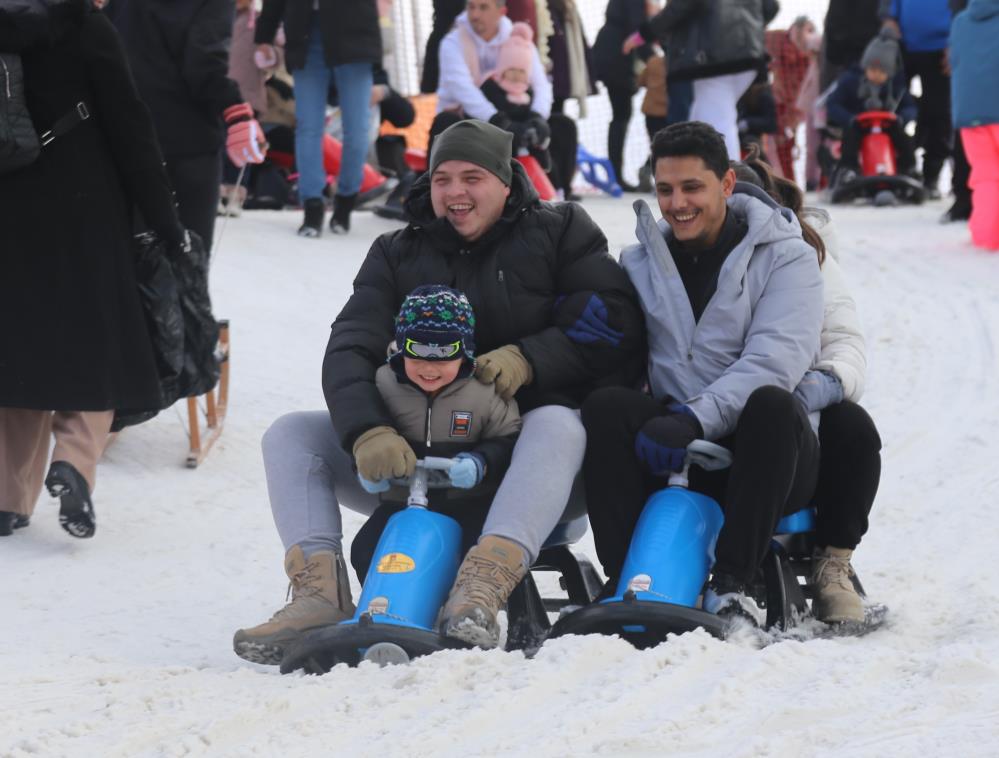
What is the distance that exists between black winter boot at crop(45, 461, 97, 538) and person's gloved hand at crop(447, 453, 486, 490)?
158 centimetres

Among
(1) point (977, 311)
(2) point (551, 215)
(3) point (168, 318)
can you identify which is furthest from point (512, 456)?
(1) point (977, 311)

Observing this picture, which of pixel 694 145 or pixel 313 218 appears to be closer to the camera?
pixel 694 145

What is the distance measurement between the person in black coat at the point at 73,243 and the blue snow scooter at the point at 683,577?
6.25ft

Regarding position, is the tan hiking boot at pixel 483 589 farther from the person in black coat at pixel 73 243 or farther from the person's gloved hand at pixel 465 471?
the person in black coat at pixel 73 243

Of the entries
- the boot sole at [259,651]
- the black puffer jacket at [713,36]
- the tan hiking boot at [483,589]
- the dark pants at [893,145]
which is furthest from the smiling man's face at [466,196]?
the dark pants at [893,145]

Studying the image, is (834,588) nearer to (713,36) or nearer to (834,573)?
(834,573)

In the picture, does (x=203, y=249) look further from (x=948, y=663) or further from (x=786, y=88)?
(x=786, y=88)

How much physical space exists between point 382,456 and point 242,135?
268 centimetres

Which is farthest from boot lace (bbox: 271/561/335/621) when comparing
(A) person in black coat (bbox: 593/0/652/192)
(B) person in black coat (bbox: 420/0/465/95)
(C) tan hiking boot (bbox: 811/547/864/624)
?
(A) person in black coat (bbox: 593/0/652/192)

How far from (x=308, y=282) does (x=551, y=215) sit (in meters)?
4.84

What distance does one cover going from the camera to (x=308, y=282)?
28.9 feet

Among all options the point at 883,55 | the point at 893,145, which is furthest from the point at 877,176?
the point at 883,55

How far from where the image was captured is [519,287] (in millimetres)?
4031

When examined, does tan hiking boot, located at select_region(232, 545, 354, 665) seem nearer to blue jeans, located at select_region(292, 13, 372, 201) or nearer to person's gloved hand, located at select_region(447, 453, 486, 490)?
person's gloved hand, located at select_region(447, 453, 486, 490)
